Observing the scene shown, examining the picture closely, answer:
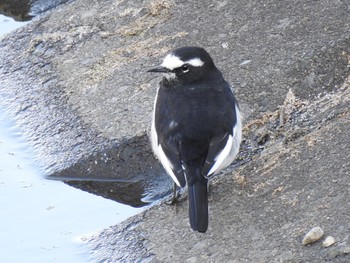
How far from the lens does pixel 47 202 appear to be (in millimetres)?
6312

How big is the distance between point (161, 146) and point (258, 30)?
6.34 feet

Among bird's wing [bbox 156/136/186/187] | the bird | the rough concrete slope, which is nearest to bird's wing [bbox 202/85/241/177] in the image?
the bird

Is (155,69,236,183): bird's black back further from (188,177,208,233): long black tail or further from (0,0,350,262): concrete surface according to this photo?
(0,0,350,262): concrete surface

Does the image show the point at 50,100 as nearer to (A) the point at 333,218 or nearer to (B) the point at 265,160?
(B) the point at 265,160

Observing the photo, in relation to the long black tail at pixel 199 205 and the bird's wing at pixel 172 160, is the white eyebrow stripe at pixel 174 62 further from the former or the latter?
the long black tail at pixel 199 205

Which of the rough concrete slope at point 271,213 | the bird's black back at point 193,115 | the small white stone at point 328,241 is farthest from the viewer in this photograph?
the bird's black back at point 193,115

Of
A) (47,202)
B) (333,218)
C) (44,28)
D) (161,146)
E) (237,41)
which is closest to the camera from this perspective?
(333,218)

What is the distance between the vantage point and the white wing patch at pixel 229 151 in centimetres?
544

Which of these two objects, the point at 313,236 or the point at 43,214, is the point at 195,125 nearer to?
the point at 313,236

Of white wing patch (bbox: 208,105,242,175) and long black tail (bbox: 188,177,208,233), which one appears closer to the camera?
long black tail (bbox: 188,177,208,233)

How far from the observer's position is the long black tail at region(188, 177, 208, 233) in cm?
517

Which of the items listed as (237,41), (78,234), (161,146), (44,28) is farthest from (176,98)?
(44,28)

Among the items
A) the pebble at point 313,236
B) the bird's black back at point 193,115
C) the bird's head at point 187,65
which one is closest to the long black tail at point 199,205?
the bird's black back at point 193,115

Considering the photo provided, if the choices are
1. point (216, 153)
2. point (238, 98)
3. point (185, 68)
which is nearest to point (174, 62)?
point (185, 68)
